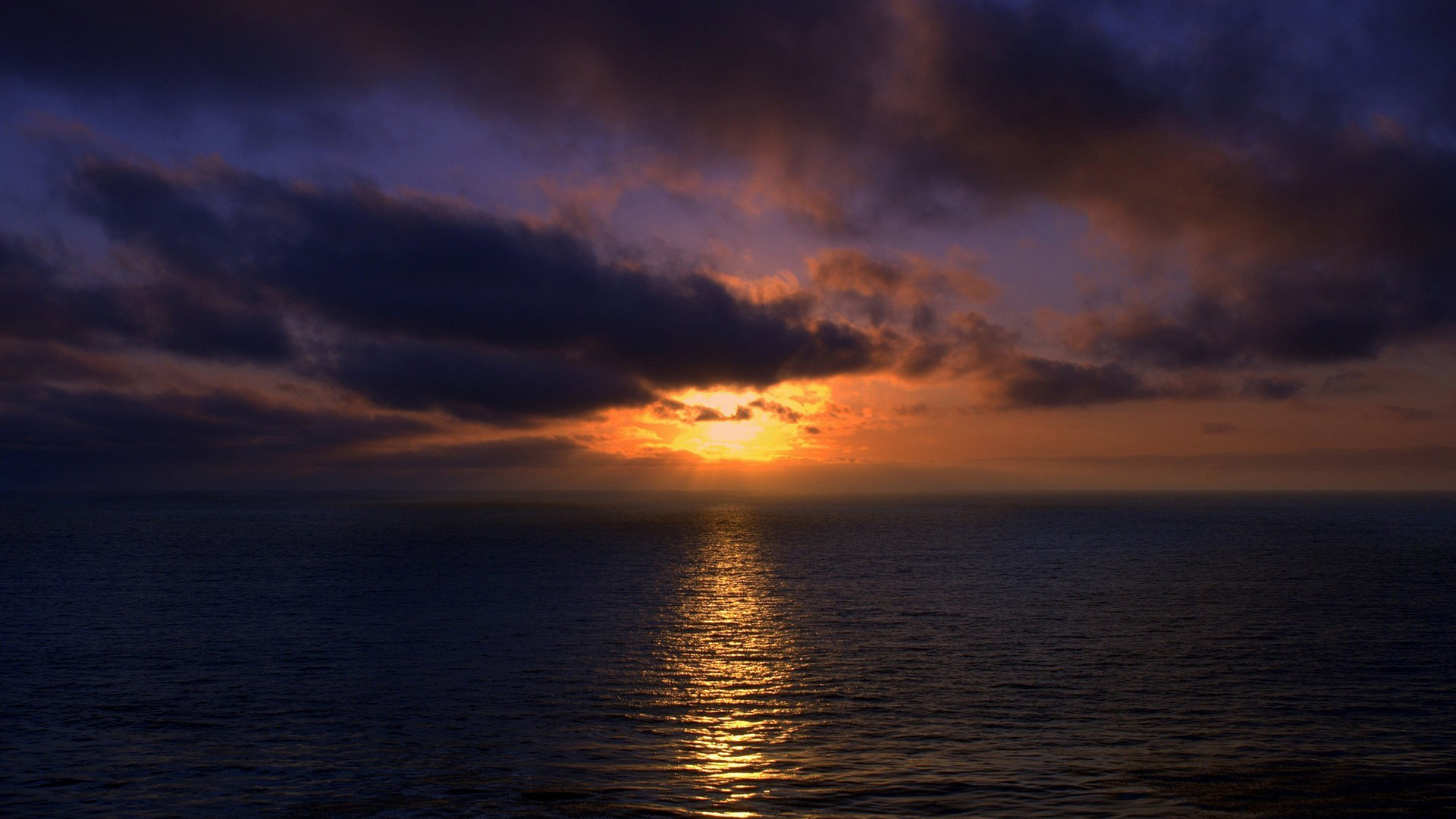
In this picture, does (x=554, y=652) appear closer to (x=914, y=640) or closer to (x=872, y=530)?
(x=914, y=640)

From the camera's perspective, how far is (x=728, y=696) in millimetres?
43219

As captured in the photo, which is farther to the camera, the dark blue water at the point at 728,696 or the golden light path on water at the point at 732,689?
the golden light path on water at the point at 732,689

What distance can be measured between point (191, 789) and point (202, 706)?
1198 centimetres

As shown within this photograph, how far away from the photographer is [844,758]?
33.0 meters

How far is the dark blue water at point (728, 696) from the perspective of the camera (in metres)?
29.5

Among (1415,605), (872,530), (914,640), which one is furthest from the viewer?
(872,530)

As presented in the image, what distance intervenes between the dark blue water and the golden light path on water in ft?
0.73

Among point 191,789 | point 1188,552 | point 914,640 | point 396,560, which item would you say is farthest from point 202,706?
point 1188,552

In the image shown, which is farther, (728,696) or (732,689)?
(732,689)

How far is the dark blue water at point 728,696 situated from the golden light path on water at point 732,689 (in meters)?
0.22

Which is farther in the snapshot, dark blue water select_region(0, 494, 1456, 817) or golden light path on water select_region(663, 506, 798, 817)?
golden light path on water select_region(663, 506, 798, 817)

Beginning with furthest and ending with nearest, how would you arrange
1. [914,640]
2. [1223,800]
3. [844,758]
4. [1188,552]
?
[1188,552] < [914,640] < [844,758] < [1223,800]

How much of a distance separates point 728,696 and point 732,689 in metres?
1.64

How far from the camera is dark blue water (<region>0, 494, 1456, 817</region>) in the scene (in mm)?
29516
